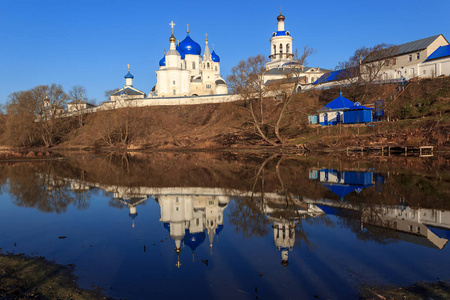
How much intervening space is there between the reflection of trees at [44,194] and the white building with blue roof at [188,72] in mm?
46529

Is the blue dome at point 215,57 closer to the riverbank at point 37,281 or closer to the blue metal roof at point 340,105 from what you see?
the blue metal roof at point 340,105

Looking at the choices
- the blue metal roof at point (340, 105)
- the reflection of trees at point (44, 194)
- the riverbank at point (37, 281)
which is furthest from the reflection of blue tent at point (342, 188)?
the blue metal roof at point (340, 105)

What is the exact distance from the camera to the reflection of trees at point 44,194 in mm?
14039

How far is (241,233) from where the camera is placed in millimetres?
9812

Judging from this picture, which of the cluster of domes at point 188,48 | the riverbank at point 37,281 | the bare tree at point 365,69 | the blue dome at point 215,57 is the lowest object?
the riverbank at point 37,281

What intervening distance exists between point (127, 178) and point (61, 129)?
48.4m

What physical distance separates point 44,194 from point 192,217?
318 inches

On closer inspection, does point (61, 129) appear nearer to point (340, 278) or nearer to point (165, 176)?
point (165, 176)

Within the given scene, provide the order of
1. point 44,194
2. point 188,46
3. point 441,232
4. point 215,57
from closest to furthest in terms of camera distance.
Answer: point 441,232
point 44,194
point 215,57
point 188,46

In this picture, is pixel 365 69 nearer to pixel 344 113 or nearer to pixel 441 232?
pixel 344 113

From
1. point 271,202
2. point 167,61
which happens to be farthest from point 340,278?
point 167,61

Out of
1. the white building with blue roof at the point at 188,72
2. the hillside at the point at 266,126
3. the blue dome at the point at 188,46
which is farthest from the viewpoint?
the blue dome at the point at 188,46

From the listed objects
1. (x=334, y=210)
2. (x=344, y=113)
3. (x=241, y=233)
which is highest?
(x=344, y=113)

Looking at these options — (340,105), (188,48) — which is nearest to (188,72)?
(188,48)
